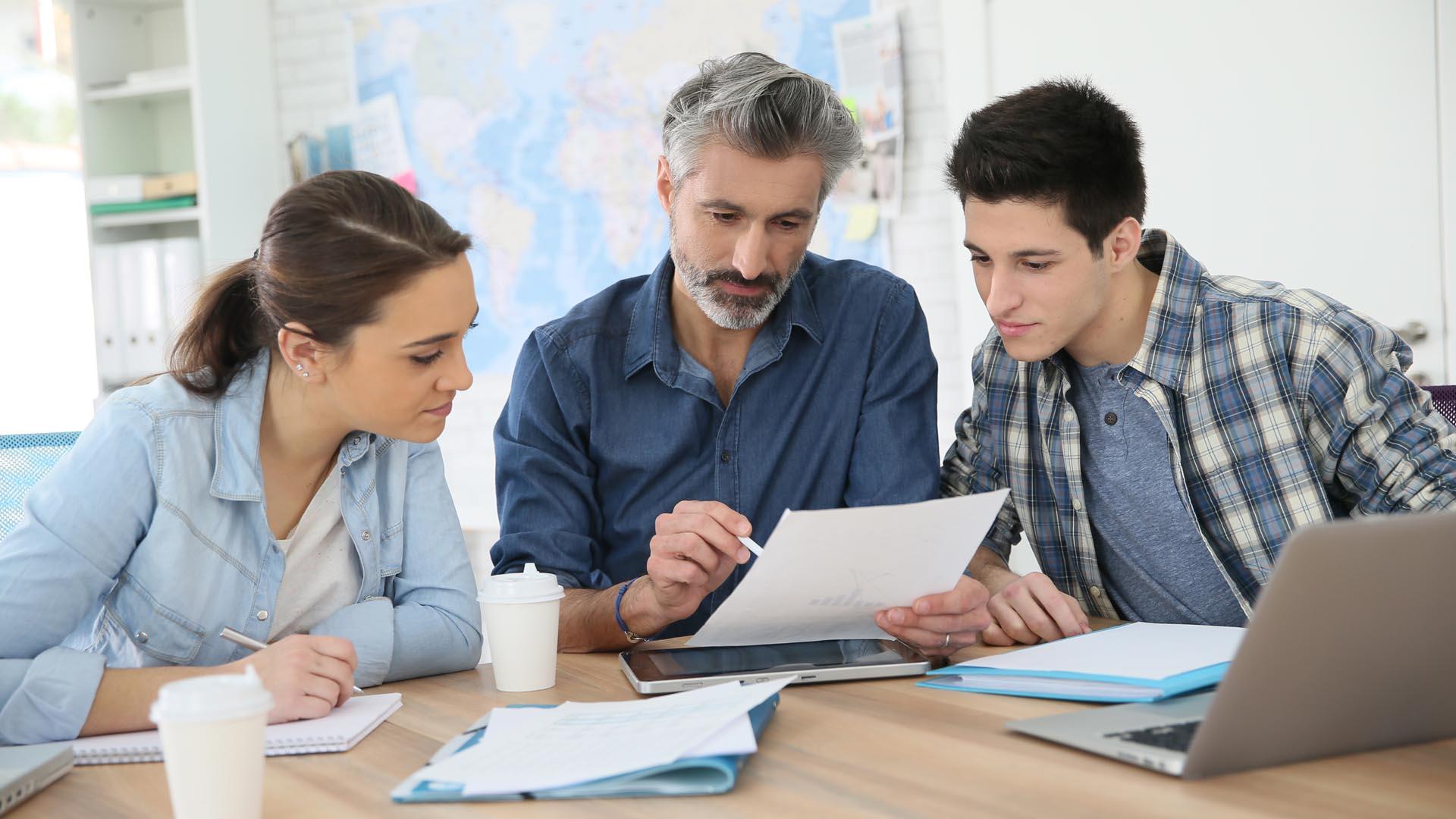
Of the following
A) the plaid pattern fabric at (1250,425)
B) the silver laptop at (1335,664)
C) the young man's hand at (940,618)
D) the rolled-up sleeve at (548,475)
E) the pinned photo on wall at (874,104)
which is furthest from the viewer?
the pinned photo on wall at (874,104)

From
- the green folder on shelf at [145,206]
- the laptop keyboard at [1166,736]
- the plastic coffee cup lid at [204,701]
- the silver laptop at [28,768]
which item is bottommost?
the silver laptop at [28,768]

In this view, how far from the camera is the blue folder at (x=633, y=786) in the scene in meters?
0.86

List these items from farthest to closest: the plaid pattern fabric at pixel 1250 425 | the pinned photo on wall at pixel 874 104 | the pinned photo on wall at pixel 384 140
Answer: the pinned photo on wall at pixel 384 140 → the pinned photo on wall at pixel 874 104 → the plaid pattern fabric at pixel 1250 425

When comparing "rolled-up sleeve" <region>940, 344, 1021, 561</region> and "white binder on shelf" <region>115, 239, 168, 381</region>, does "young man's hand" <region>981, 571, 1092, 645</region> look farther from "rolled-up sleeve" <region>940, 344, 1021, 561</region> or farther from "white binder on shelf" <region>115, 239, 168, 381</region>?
"white binder on shelf" <region>115, 239, 168, 381</region>

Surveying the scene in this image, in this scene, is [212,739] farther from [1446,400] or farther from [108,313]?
[108,313]

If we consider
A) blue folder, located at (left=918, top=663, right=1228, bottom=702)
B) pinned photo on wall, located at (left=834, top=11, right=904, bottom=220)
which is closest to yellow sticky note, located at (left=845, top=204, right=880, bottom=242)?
pinned photo on wall, located at (left=834, top=11, right=904, bottom=220)

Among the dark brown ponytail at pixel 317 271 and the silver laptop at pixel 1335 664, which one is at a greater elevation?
the dark brown ponytail at pixel 317 271

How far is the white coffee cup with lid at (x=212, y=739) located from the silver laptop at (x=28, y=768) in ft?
0.59

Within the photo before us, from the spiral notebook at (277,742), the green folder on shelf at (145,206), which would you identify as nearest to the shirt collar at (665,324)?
the spiral notebook at (277,742)

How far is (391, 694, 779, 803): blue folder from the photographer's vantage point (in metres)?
0.86

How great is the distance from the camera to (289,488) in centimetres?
142

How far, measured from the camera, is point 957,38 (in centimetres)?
301

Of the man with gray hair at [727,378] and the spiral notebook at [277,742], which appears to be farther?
the man with gray hair at [727,378]

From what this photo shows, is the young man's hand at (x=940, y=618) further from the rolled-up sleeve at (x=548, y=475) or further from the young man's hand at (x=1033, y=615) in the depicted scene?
the rolled-up sleeve at (x=548, y=475)
